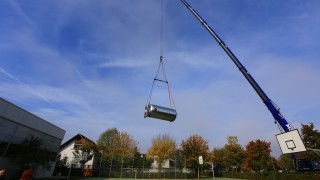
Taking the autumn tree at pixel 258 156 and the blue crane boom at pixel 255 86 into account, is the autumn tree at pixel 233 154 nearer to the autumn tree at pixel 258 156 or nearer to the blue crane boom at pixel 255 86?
the autumn tree at pixel 258 156

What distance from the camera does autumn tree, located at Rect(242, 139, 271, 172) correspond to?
1912 inches

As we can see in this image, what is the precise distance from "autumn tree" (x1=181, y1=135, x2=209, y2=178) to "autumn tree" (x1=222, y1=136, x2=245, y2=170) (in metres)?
9.16

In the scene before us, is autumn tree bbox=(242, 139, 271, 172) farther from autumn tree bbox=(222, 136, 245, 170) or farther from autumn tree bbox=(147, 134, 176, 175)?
autumn tree bbox=(147, 134, 176, 175)

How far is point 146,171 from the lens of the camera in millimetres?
42469

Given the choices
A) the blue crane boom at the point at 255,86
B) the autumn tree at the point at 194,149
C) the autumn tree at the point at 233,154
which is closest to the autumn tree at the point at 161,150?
the autumn tree at the point at 194,149

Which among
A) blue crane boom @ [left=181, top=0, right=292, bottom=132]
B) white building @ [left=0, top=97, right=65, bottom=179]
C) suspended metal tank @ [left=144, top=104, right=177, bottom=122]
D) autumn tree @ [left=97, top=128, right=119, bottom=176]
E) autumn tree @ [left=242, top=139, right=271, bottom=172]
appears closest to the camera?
suspended metal tank @ [left=144, top=104, right=177, bottom=122]

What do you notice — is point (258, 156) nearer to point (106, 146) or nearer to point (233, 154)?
point (233, 154)

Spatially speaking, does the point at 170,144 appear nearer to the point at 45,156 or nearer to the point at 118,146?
the point at 118,146

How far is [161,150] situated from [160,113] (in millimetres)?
37840

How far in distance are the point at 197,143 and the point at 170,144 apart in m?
6.24

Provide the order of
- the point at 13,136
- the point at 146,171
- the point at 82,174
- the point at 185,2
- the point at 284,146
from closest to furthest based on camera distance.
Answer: the point at 284,146 → the point at 185,2 → the point at 13,136 → the point at 146,171 → the point at 82,174

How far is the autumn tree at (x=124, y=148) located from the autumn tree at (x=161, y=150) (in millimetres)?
4127

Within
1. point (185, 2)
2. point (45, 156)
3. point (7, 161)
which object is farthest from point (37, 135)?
point (185, 2)

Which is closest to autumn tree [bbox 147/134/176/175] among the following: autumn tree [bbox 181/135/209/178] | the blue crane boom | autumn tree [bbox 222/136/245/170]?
autumn tree [bbox 181/135/209/178]
